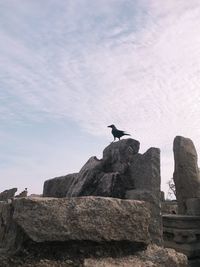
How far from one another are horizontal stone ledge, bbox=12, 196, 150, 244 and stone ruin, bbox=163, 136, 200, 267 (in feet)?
14.5

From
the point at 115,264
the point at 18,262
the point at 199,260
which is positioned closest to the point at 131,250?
the point at 115,264

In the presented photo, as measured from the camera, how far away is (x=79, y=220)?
6.31ft

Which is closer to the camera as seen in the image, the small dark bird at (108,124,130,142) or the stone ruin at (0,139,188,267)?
the stone ruin at (0,139,188,267)

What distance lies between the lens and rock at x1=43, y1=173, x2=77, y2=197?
14.0 feet

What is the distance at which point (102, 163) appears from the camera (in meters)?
3.92

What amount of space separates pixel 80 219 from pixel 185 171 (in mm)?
6601

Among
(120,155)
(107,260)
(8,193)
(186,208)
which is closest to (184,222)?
(186,208)

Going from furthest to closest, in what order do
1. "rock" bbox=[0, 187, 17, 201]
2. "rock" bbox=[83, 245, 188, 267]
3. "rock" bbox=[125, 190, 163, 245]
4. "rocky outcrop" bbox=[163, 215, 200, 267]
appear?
"rock" bbox=[0, 187, 17, 201], "rocky outcrop" bbox=[163, 215, 200, 267], "rock" bbox=[125, 190, 163, 245], "rock" bbox=[83, 245, 188, 267]

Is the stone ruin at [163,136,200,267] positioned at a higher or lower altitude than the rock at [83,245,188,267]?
higher

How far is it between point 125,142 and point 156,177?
0.55 metres

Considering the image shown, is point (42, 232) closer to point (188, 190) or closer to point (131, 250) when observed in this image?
point (131, 250)

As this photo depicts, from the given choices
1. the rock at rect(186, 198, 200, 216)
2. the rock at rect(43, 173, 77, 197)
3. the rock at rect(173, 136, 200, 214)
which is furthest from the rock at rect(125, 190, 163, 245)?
the rock at rect(173, 136, 200, 214)

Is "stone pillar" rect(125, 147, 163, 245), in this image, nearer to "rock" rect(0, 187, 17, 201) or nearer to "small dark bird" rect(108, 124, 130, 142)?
"small dark bird" rect(108, 124, 130, 142)

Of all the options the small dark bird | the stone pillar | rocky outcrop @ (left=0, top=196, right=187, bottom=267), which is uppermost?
the small dark bird
